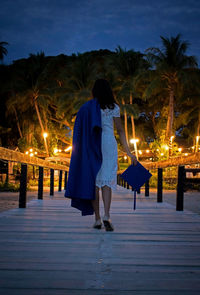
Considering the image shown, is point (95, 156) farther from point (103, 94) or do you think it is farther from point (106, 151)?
point (103, 94)

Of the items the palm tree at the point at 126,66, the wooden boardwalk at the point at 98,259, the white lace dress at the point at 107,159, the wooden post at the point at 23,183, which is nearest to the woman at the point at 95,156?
the white lace dress at the point at 107,159

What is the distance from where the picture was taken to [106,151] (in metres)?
3.27

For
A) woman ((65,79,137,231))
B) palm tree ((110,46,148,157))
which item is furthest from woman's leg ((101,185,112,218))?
palm tree ((110,46,148,157))

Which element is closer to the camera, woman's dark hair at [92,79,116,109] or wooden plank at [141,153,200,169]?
woman's dark hair at [92,79,116,109]

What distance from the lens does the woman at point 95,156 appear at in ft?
10.4

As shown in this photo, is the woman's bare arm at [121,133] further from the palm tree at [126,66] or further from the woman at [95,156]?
the palm tree at [126,66]

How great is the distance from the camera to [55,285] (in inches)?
63.4

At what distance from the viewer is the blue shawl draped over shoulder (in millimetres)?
3162

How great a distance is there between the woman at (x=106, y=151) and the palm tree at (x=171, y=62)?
80.8 feet

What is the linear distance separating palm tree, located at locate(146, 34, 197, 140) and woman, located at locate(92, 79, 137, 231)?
24.6m

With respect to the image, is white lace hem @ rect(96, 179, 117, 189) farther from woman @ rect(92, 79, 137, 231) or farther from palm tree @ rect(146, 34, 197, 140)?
palm tree @ rect(146, 34, 197, 140)

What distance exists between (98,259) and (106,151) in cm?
132

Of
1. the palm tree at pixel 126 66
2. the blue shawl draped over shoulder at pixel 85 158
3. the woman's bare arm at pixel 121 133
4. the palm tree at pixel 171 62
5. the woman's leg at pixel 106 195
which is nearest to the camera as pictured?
the blue shawl draped over shoulder at pixel 85 158

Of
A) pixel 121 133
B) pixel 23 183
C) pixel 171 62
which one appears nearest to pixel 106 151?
pixel 121 133
